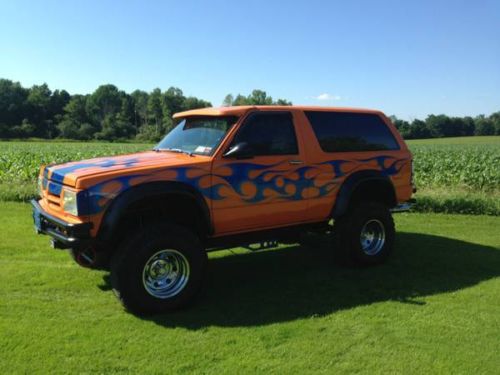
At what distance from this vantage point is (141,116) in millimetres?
115125

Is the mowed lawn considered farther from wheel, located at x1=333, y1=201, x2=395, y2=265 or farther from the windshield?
the windshield

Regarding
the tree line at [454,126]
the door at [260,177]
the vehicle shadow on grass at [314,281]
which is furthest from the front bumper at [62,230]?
the tree line at [454,126]

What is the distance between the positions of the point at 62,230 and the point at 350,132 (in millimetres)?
3940

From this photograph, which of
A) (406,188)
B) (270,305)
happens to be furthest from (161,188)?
(406,188)

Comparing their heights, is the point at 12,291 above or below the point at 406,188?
below

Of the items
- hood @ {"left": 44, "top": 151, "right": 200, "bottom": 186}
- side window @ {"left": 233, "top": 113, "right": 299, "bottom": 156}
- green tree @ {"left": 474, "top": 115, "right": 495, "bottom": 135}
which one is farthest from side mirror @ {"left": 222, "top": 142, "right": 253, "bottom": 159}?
green tree @ {"left": 474, "top": 115, "right": 495, "bottom": 135}

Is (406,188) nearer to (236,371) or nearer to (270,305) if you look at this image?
(270,305)

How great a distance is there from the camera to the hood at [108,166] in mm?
4656

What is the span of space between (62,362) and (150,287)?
121 cm

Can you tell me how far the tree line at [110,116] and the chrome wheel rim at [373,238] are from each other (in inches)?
2534

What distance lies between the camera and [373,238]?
6781 millimetres

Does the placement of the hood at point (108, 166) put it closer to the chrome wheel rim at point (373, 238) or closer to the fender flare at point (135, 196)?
the fender flare at point (135, 196)

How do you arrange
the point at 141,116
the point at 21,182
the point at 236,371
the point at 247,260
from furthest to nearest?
the point at 141,116, the point at 21,182, the point at 247,260, the point at 236,371

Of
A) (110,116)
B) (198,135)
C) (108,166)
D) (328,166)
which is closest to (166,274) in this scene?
(108,166)
